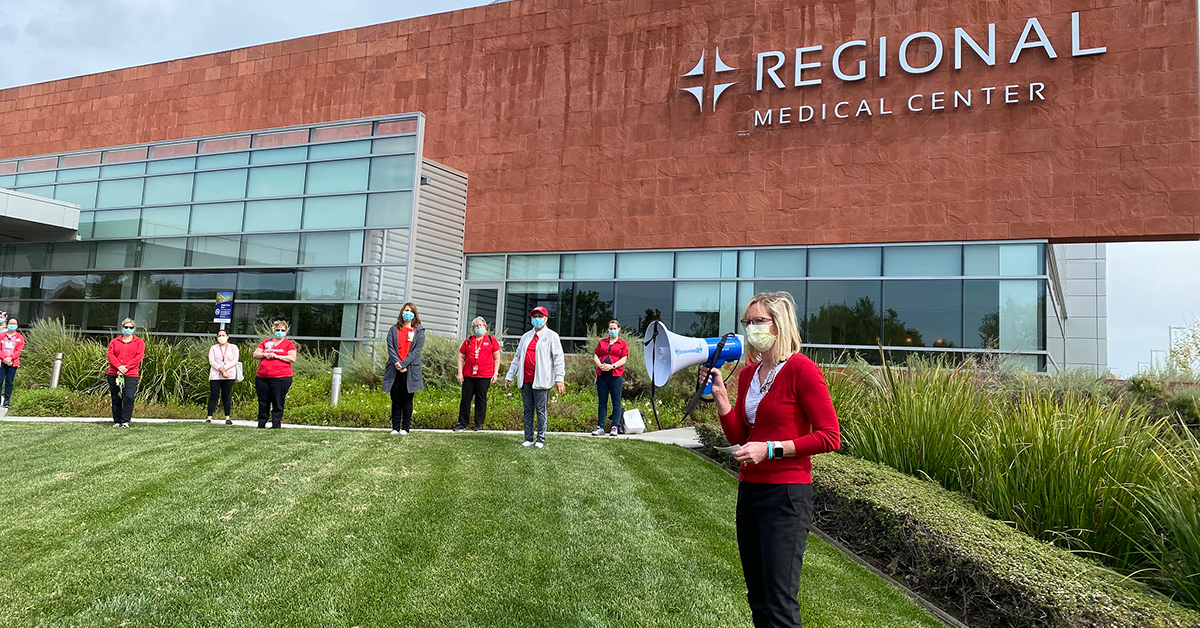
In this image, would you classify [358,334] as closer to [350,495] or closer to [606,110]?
[606,110]

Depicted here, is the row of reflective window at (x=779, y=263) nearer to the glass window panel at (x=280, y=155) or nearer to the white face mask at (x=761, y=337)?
the glass window panel at (x=280, y=155)

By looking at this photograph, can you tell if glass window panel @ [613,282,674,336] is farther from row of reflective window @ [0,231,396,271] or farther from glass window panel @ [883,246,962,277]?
row of reflective window @ [0,231,396,271]

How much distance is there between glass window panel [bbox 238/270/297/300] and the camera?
69.6 feet

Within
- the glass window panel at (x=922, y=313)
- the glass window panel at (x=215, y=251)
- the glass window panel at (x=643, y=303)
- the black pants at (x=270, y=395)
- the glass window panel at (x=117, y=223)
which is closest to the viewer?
the black pants at (x=270, y=395)

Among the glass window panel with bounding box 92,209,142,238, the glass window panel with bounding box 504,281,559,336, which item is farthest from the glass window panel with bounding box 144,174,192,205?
the glass window panel with bounding box 504,281,559,336

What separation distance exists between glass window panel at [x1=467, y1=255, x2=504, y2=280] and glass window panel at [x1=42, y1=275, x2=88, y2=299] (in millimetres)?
12900

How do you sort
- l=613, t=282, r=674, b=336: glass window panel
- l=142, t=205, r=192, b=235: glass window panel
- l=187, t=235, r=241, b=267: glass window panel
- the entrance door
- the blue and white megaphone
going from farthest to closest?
1. l=142, t=205, r=192, b=235: glass window panel
2. the entrance door
3. l=187, t=235, r=241, b=267: glass window panel
4. l=613, t=282, r=674, b=336: glass window panel
5. the blue and white megaphone

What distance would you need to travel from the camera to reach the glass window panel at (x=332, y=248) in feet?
67.4

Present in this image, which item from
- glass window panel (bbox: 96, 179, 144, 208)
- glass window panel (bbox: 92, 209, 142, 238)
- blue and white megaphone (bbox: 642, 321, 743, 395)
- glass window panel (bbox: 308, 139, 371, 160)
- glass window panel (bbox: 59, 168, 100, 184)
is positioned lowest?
blue and white megaphone (bbox: 642, 321, 743, 395)

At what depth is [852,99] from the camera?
61.9 feet

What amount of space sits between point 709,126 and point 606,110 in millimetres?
3195

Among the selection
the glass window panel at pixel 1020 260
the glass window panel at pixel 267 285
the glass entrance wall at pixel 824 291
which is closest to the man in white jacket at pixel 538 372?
the glass entrance wall at pixel 824 291

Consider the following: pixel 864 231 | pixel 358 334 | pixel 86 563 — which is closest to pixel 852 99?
pixel 864 231

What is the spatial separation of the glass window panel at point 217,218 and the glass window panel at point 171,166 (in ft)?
4.86
